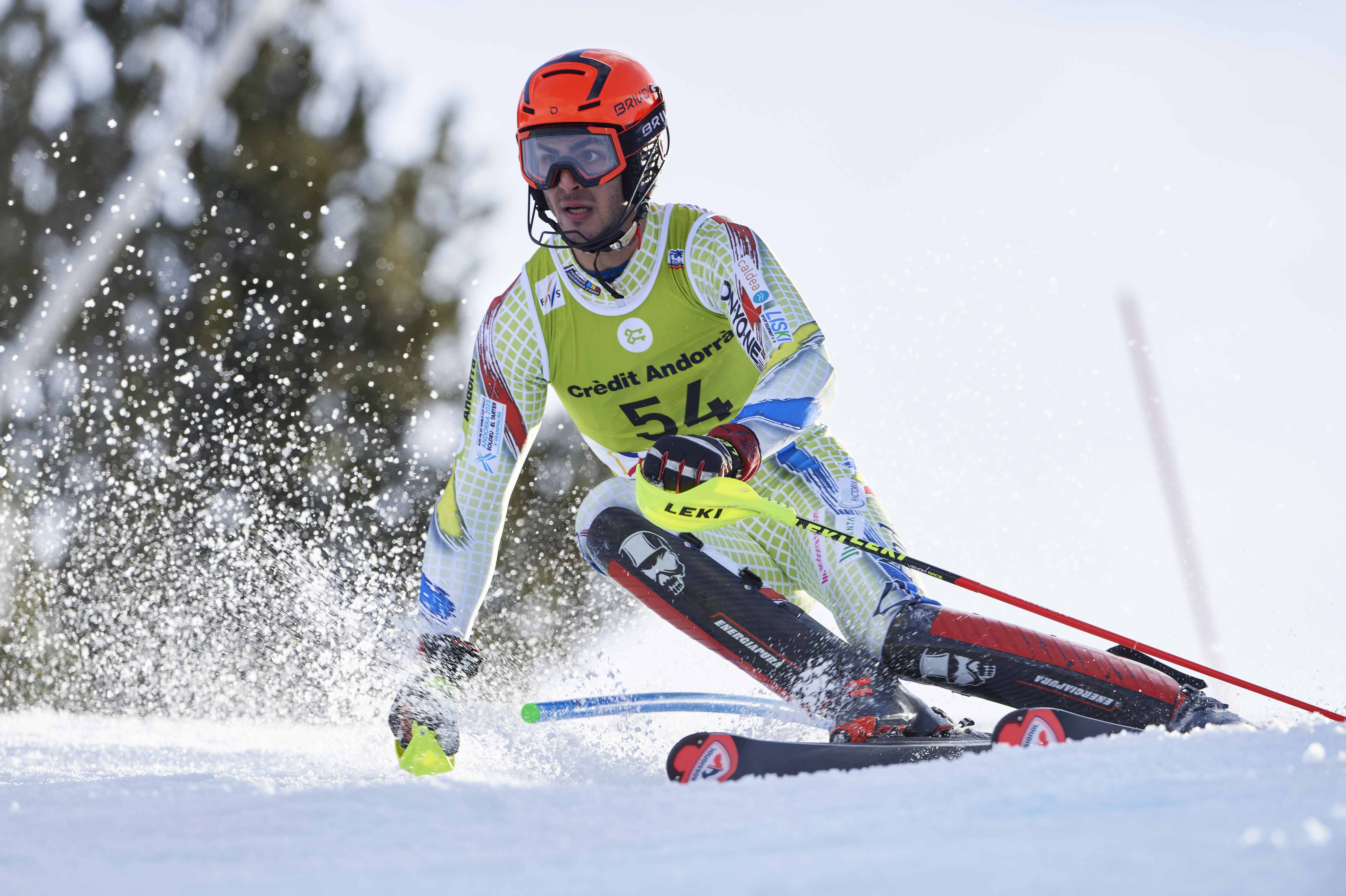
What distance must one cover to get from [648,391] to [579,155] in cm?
73

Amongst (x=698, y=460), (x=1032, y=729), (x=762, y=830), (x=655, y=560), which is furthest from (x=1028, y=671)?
(x=762, y=830)

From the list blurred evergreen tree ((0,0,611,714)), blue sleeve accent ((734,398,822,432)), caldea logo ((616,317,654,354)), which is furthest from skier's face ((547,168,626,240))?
blurred evergreen tree ((0,0,611,714))

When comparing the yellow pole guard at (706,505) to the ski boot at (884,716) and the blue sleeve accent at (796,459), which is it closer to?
the ski boot at (884,716)

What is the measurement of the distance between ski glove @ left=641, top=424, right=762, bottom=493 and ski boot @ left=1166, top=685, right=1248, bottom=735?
1128 millimetres

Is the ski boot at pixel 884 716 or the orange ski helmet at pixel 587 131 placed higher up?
the orange ski helmet at pixel 587 131

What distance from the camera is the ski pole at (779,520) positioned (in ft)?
7.57

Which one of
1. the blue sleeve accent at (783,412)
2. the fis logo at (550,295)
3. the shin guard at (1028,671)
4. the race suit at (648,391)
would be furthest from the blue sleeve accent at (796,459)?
the fis logo at (550,295)

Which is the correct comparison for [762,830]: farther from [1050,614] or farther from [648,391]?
[648,391]

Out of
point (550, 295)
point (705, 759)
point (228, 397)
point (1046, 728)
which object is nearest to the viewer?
point (1046, 728)

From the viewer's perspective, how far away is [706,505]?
2.38m

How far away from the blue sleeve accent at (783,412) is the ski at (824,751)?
2.68ft

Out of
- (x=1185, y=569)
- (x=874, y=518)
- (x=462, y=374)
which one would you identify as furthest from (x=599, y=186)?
(x=462, y=374)

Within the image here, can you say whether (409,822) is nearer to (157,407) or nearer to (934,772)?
(934,772)

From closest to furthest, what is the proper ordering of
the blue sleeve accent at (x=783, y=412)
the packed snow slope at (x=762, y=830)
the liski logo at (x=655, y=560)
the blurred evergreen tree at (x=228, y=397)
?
the packed snow slope at (x=762, y=830)
the blue sleeve accent at (x=783, y=412)
the liski logo at (x=655, y=560)
the blurred evergreen tree at (x=228, y=397)
